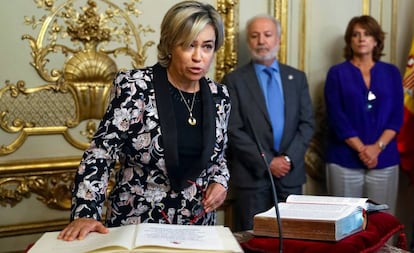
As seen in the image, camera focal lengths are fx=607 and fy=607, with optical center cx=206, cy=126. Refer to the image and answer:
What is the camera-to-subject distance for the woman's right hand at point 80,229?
1337 millimetres

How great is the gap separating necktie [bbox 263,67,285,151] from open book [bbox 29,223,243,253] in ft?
6.20

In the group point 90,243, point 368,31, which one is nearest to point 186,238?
point 90,243

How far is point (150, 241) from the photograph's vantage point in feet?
4.05

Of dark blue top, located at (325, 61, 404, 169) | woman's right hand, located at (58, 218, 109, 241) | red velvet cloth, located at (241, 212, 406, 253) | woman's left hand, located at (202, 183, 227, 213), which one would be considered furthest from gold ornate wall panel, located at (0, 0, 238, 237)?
red velvet cloth, located at (241, 212, 406, 253)

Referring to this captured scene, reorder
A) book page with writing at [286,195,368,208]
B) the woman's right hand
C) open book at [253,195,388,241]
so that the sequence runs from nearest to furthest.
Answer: the woman's right hand < open book at [253,195,388,241] < book page with writing at [286,195,368,208]

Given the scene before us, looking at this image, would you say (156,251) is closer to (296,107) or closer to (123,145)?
(123,145)

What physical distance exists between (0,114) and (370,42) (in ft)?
6.87

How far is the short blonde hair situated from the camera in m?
1.64

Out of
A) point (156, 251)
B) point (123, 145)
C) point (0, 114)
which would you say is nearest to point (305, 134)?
point (0, 114)

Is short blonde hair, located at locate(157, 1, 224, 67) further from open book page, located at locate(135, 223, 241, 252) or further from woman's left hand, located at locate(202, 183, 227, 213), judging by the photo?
open book page, located at locate(135, 223, 241, 252)

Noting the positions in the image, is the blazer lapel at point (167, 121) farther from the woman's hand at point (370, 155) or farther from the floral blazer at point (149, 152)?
the woman's hand at point (370, 155)

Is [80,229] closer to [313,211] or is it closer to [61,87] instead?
[313,211]

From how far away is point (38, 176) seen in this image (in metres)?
2.93

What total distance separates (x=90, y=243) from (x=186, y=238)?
0.67 feet
